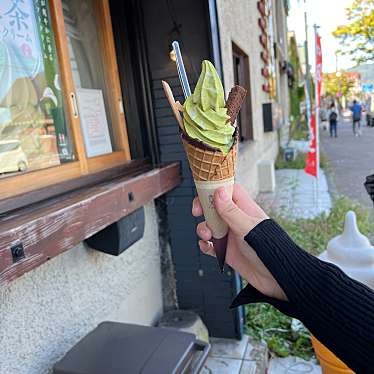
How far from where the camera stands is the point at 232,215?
1.21 metres

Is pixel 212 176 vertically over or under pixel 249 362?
over

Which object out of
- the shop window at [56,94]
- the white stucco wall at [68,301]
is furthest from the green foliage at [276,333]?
the shop window at [56,94]

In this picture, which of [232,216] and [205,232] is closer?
[232,216]

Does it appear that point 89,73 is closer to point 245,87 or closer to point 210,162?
point 210,162

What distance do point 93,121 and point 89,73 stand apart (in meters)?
0.37

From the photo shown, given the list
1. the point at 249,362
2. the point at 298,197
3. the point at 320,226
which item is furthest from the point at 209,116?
the point at 298,197

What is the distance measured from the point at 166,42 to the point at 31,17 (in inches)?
40.6

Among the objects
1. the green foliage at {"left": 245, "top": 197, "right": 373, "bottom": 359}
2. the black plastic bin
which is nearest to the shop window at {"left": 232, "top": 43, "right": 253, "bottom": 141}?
the green foliage at {"left": 245, "top": 197, "right": 373, "bottom": 359}

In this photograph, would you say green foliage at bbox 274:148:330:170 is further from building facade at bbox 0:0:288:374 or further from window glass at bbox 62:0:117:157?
window glass at bbox 62:0:117:157

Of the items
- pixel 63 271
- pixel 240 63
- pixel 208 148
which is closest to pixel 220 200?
pixel 208 148

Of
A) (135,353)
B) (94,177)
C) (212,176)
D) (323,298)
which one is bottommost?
(135,353)

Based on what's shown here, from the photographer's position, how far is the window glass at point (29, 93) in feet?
6.44

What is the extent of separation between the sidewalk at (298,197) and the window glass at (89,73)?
3856 millimetres

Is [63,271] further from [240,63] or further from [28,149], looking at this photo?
[240,63]
